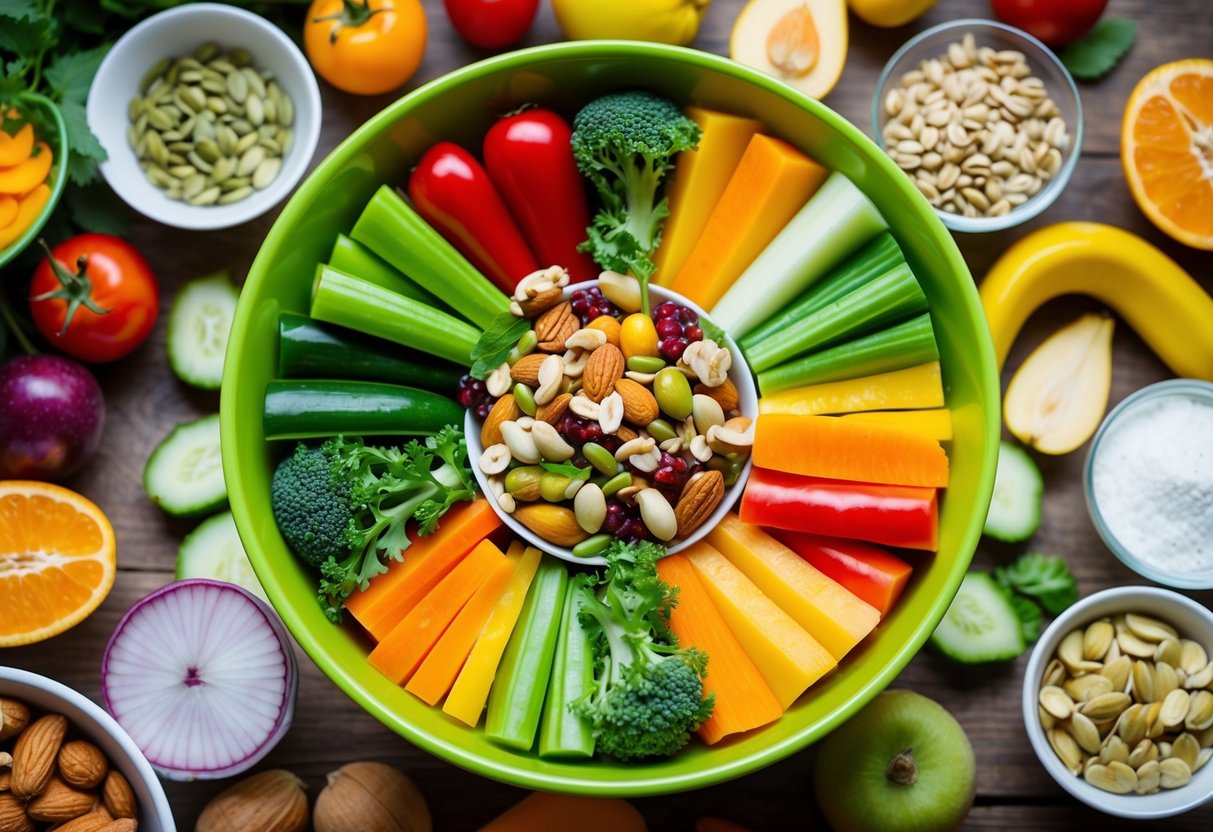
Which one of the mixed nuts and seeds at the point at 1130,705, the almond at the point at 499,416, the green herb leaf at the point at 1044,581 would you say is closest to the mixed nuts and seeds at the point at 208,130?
the almond at the point at 499,416

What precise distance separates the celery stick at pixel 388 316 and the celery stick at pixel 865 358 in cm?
54

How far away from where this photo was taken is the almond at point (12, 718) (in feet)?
6.01

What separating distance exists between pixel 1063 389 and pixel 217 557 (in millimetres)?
1731

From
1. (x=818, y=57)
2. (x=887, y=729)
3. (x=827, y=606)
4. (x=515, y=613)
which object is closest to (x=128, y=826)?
(x=515, y=613)

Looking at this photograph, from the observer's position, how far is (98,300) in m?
2.04

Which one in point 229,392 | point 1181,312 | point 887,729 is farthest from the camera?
Result: point 1181,312

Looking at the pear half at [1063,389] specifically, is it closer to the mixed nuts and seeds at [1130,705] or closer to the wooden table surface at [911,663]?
the wooden table surface at [911,663]

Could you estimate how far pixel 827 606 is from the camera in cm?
175

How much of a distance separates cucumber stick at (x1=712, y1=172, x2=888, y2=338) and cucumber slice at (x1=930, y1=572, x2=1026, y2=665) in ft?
2.22

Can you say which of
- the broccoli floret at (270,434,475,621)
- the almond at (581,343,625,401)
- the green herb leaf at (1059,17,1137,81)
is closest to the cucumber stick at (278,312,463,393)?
the broccoli floret at (270,434,475,621)

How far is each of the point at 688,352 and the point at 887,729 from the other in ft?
2.73

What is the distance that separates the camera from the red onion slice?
1.95 metres

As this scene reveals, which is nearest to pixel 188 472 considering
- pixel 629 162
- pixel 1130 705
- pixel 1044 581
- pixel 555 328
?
pixel 555 328

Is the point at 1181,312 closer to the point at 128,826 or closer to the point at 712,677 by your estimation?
the point at 712,677
